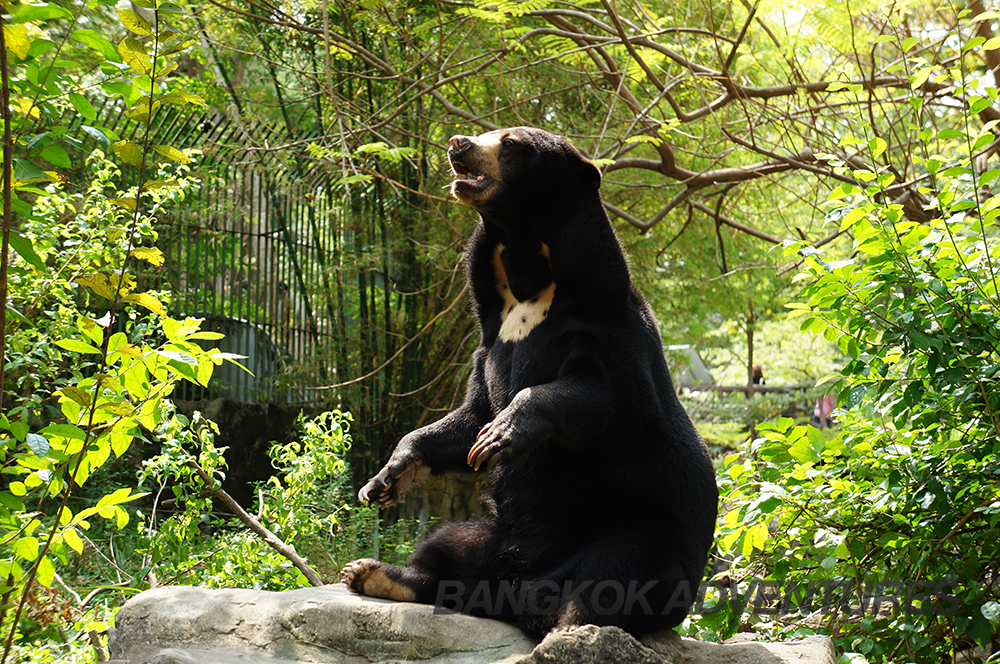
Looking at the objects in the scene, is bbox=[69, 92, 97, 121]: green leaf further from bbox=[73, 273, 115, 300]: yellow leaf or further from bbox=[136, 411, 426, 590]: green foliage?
bbox=[136, 411, 426, 590]: green foliage

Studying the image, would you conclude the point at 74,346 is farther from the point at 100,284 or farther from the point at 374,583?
the point at 374,583

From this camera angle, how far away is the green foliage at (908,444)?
2.44m

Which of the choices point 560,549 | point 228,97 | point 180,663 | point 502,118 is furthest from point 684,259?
point 180,663

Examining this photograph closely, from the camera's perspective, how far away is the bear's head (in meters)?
2.39

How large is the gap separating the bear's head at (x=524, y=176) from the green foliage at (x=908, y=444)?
33.0 inches

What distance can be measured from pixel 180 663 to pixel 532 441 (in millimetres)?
911

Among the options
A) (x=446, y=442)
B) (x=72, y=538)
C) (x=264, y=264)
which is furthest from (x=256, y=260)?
(x=72, y=538)

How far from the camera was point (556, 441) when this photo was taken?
7.01ft

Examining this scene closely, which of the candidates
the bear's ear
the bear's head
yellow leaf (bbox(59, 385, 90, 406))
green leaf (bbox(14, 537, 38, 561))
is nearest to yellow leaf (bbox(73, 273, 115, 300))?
yellow leaf (bbox(59, 385, 90, 406))

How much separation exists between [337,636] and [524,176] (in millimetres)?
1396

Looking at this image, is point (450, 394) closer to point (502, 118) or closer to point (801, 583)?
point (502, 118)

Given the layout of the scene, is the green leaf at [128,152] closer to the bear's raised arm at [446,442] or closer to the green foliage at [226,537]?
the bear's raised arm at [446,442]

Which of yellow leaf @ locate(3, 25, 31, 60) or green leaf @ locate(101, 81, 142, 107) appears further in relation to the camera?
green leaf @ locate(101, 81, 142, 107)

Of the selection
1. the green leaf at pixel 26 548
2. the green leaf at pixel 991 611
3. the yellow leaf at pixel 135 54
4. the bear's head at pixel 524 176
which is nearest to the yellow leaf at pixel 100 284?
the yellow leaf at pixel 135 54
